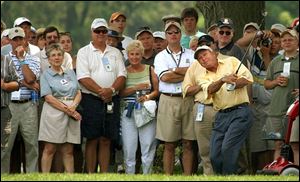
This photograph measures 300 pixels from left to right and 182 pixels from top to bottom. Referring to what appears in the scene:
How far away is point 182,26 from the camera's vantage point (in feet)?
68.2

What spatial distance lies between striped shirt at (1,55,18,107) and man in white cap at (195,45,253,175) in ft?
8.61

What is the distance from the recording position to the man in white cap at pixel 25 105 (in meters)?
18.0

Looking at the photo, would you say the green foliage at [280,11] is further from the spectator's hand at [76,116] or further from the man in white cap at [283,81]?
the spectator's hand at [76,116]

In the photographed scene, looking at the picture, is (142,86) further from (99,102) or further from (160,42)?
(160,42)

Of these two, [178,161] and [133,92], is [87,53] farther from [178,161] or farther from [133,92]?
[178,161]

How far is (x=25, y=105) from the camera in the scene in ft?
59.1

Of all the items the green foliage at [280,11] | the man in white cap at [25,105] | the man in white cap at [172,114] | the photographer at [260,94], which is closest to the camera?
the man in white cap at [25,105]

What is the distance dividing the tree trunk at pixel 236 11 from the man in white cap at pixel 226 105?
5.31m

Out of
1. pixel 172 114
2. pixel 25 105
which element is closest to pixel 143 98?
pixel 172 114

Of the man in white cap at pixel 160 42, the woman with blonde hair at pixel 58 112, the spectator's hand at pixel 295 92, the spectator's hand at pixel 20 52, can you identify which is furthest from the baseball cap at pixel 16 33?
the spectator's hand at pixel 295 92

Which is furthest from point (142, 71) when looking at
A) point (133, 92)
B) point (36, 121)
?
point (36, 121)

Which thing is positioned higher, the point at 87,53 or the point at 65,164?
the point at 87,53

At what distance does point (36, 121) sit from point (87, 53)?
134 cm

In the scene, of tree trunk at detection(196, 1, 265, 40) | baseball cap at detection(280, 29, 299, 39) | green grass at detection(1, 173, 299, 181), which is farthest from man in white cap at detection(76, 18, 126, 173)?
tree trunk at detection(196, 1, 265, 40)
